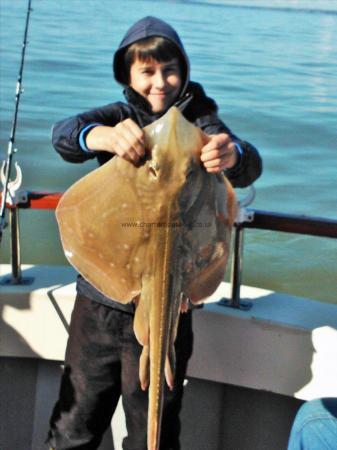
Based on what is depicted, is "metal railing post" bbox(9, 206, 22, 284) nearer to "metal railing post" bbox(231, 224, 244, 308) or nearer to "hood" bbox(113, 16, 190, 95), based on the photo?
"hood" bbox(113, 16, 190, 95)

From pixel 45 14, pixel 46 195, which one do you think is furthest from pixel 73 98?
pixel 45 14

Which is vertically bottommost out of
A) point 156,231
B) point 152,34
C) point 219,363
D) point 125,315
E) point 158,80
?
point 219,363

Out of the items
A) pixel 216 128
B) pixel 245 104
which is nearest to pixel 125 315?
pixel 216 128

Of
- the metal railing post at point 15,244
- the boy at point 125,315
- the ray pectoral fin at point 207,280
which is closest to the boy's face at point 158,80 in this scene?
the boy at point 125,315

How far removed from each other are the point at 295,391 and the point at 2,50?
13.8m

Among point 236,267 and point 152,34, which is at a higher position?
point 152,34

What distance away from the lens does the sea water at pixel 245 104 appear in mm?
6297

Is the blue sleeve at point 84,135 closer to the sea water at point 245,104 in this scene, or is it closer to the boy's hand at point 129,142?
the boy's hand at point 129,142

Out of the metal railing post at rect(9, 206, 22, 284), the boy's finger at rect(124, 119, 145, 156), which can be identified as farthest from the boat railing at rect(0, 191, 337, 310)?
the boy's finger at rect(124, 119, 145, 156)

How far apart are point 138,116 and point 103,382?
889 millimetres

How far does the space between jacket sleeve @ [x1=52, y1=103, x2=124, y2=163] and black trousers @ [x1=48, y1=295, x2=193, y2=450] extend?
1.59 feet

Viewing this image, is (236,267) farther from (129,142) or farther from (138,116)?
(129,142)

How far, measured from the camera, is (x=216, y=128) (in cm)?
184

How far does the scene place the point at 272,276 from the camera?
605 centimetres
